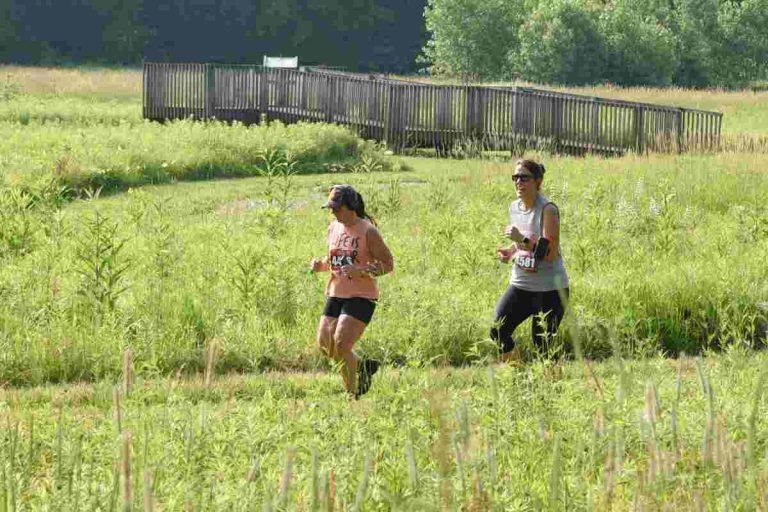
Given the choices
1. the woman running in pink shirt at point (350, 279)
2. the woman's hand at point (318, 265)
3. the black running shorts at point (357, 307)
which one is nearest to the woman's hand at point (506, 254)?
the woman running in pink shirt at point (350, 279)

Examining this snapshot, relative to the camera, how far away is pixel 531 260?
7637mm

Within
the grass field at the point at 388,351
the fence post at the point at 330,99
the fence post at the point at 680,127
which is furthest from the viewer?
the fence post at the point at 330,99

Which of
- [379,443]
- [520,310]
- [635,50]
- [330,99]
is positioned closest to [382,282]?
[520,310]

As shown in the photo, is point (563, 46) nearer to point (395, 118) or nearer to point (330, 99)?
point (330, 99)

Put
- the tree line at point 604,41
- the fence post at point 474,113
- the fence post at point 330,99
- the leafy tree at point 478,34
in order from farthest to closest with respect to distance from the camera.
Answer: the leafy tree at point 478,34 < the tree line at point 604,41 < the fence post at point 330,99 < the fence post at point 474,113

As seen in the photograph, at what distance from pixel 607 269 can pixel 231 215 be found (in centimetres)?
532

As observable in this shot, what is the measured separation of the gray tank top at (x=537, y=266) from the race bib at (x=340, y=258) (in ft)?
3.10

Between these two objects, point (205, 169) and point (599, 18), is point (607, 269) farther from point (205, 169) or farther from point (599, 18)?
point (599, 18)

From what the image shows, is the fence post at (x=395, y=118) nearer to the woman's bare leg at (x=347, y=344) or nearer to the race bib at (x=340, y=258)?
the race bib at (x=340, y=258)

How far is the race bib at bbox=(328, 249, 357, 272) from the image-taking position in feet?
24.6

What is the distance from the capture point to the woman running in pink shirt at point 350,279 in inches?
292

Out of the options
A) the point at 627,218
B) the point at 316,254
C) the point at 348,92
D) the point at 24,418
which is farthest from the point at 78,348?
the point at 348,92

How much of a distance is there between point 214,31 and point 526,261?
84.4 meters

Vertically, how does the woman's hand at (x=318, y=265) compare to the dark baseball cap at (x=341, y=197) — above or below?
below
